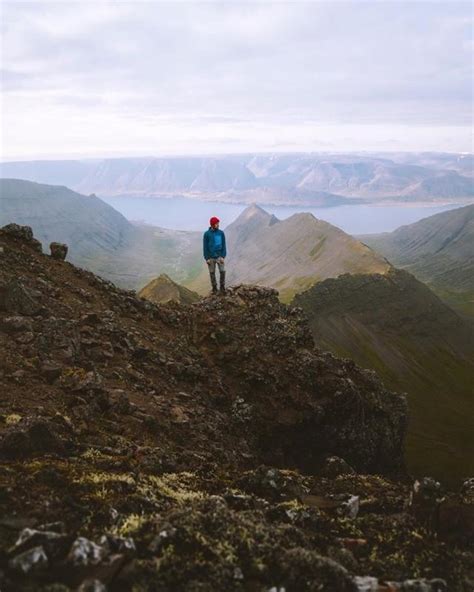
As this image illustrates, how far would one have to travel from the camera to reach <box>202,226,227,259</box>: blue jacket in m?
33.8

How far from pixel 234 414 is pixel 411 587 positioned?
1665 cm

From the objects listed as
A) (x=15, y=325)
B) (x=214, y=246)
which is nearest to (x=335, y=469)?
(x=15, y=325)

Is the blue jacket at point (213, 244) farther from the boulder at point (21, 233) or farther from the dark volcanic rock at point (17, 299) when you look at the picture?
the dark volcanic rock at point (17, 299)

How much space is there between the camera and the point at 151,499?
13219mm

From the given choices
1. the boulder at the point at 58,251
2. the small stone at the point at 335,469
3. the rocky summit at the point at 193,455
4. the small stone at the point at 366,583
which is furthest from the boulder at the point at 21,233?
the small stone at the point at 366,583

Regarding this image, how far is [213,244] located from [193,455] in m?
17.6

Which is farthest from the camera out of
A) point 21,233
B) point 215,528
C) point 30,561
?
point 21,233

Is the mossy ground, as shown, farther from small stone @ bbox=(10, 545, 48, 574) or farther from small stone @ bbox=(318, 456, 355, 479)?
small stone @ bbox=(318, 456, 355, 479)

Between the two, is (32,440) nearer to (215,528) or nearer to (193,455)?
(193,455)

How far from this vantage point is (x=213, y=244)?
34000 millimetres

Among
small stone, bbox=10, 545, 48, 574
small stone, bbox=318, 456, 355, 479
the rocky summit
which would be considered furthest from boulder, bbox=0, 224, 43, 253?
small stone, bbox=10, 545, 48, 574

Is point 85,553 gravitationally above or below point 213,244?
below

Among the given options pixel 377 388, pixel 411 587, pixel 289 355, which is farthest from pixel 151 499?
pixel 377 388

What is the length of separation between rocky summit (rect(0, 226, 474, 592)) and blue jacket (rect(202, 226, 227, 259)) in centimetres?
320
